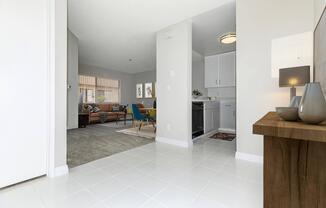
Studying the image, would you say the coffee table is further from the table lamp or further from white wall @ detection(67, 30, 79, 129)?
the table lamp

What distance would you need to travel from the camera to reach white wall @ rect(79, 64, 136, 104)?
23.1 ft

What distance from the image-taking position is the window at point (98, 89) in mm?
7043

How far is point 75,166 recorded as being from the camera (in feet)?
7.09

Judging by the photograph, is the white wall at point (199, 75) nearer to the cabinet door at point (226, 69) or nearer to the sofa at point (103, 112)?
the cabinet door at point (226, 69)

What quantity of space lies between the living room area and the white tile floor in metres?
0.52

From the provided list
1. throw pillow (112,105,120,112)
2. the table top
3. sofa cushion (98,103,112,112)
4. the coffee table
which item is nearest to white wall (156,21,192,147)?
the table top

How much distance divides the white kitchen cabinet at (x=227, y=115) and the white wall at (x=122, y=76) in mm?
5504

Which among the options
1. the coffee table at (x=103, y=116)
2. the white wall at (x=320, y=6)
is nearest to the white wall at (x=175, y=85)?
the white wall at (x=320, y=6)

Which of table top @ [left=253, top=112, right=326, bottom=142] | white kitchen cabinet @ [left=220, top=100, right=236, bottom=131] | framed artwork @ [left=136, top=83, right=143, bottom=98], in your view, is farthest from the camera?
framed artwork @ [left=136, top=83, right=143, bottom=98]

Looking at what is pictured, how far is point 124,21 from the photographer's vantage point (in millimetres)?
Answer: 3479

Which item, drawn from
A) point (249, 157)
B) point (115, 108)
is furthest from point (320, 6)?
point (115, 108)

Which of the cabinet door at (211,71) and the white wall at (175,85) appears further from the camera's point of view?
the cabinet door at (211,71)

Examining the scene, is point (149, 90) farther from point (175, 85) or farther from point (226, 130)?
point (175, 85)

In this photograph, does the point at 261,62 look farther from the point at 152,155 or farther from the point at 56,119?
the point at 56,119
